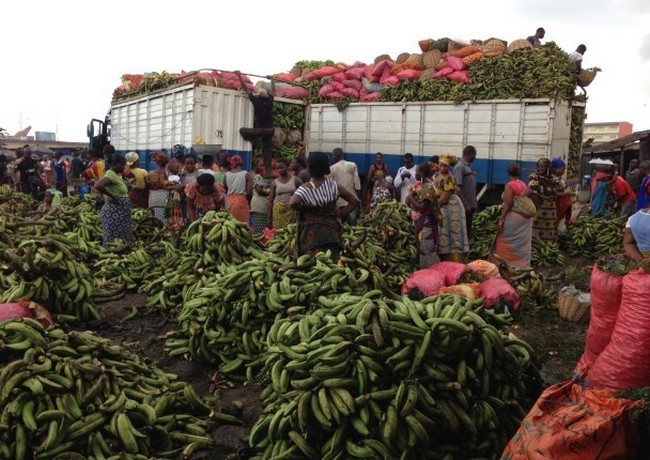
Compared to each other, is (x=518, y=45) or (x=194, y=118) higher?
(x=518, y=45)

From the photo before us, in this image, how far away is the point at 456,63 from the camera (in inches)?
495

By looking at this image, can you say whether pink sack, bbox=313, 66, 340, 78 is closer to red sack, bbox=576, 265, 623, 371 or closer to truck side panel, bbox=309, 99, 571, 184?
truck side panel, bbox=309, 99, 571, 184

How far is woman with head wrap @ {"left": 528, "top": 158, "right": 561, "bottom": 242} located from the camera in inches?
316

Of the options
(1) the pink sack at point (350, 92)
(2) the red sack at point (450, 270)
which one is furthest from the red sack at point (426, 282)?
(1) the pink sack at point (350, 92)

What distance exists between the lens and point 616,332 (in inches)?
141

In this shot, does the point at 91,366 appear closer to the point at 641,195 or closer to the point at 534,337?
the point at 534,337

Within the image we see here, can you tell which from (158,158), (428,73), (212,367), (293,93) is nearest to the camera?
(212,367)

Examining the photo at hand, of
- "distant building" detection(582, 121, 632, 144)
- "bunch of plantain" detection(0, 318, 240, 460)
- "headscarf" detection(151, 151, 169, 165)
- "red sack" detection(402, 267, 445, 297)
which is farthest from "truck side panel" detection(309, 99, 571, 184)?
"distant building" detection(582, 121, 632, 144)

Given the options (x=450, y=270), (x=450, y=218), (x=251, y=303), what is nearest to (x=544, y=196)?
(x=450, y=218)

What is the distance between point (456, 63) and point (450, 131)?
5.03ft

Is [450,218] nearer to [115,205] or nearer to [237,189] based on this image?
[237,189]

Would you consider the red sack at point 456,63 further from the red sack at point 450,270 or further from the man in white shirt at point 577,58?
the red sack at point 450,270

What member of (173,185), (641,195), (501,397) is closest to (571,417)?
(501,397)

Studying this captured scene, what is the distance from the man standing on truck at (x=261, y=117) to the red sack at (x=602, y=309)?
9489mm
